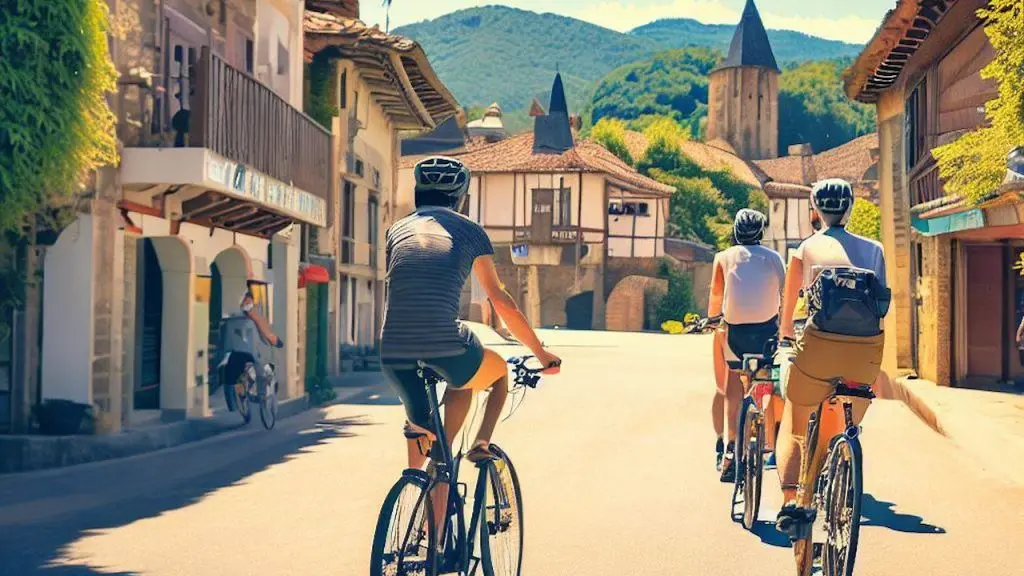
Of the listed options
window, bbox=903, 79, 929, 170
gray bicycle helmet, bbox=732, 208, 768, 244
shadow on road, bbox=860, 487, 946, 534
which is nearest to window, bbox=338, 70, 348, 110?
window, bbox=903, 79, 929, 170

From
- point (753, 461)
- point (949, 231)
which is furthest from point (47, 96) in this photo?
→ point (949, 231)

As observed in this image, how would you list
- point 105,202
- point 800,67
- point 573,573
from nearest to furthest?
point 573,573
point 105,202
point 800,67

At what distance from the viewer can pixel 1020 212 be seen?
16.6 meters

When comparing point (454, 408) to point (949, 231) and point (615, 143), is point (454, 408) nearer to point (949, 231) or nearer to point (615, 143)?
point (949, 231)

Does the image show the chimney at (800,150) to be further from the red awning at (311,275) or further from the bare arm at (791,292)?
the bare arm at (791,292)

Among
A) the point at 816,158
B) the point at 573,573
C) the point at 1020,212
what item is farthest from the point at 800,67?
the point at 573,573

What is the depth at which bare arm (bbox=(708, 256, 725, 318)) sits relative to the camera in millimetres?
8969

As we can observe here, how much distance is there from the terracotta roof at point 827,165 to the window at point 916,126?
70.5 metres

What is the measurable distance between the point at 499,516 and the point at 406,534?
650mm

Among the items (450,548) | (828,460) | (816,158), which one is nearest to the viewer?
(450,548)

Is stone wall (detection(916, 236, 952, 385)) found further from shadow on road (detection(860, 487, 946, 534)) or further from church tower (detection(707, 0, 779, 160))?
church tower (detection(707, 0, 779, 160))

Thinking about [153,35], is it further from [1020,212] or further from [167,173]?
[1020,212]

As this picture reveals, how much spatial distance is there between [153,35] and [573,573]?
33.0ft

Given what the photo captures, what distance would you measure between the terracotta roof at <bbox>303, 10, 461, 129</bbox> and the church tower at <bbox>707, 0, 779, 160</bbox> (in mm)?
93645
